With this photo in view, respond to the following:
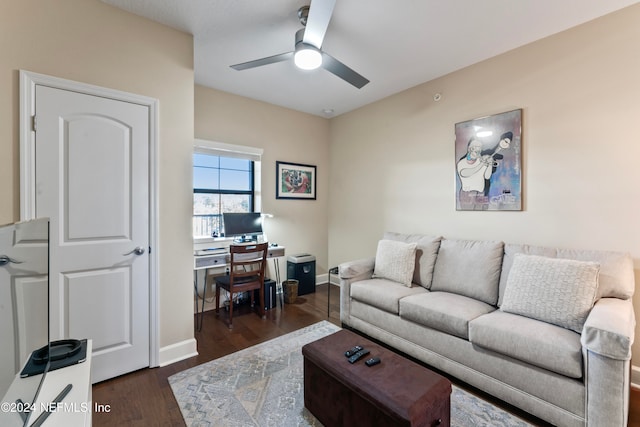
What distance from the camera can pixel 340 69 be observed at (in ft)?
7.38

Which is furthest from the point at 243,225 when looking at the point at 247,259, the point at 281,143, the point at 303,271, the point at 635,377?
the point at 635,377

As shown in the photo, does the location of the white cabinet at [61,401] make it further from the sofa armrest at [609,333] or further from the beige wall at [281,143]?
the beige wall at [281,143]

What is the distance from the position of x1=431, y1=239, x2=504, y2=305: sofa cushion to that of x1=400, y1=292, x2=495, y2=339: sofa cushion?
96 mm

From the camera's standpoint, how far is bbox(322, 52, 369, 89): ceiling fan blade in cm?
213

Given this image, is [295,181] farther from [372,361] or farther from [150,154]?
[372,361]

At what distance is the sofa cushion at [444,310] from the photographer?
2031mm

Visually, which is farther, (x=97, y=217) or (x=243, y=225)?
(x=243, y=225)

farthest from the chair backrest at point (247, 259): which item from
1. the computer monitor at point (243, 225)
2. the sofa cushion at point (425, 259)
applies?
the sofa cushion at point (425, 259)

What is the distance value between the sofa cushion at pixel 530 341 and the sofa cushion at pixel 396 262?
869 mm

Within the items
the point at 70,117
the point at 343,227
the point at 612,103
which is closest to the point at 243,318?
the point at 343,227

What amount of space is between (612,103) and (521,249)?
1.29 m

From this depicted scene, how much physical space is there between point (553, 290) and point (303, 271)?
2877 mm

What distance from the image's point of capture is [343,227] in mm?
4453

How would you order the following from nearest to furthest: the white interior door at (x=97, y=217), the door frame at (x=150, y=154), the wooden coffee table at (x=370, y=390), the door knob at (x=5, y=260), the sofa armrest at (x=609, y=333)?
1. the door knob at (x=5, y=260)
2. the wooden coffee table at (x=370, y=390)
3. the sofa armrest at (x=609, y=333)
4. the door frame at (x=150, y=154)
5. the white interior door at (x=97, y=217)
